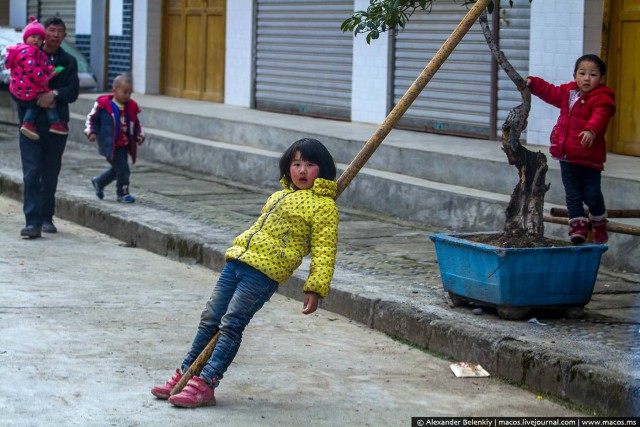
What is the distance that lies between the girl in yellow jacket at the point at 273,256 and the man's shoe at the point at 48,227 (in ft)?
16.4

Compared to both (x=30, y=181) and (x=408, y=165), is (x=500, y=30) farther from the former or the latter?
(x=30, y=181)

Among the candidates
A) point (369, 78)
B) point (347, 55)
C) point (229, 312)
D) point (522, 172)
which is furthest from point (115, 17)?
point (229, 312)

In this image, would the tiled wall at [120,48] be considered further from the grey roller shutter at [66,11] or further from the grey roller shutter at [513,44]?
the grey roller shutter at [513,44]

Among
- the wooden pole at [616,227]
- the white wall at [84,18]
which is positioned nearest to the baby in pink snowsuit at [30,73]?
the wooden pole at [616,227]

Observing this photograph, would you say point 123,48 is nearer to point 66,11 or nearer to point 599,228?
point 66,11

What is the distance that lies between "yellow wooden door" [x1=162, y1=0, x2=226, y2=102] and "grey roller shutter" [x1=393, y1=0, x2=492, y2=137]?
4314mm

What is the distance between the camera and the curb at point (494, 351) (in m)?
5.16

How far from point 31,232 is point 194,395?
4.94m

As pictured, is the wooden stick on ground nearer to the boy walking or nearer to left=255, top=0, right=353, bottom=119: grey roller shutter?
the boy walking

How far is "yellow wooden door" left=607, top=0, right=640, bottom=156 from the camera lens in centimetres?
1026

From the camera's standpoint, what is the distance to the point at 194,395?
509cm

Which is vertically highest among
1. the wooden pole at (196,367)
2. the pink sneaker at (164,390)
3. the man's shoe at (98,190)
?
the man's shoe at (98,190)

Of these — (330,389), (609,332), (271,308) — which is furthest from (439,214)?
(330,389)

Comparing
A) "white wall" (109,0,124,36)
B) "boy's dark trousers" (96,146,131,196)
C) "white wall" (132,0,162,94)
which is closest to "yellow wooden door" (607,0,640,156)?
"boy's dark trousers" (96,146,131,196)
